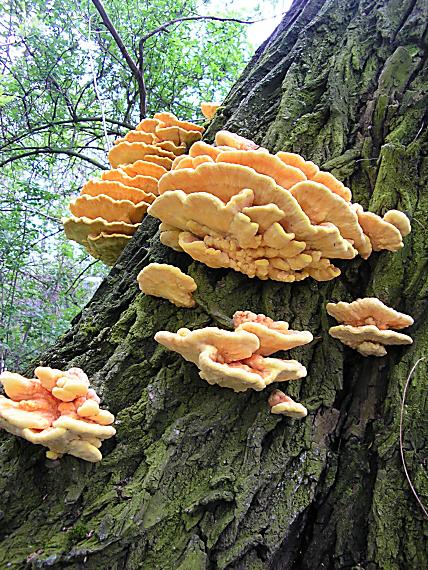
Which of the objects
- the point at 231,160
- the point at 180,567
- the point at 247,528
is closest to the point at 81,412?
the point at 180,567

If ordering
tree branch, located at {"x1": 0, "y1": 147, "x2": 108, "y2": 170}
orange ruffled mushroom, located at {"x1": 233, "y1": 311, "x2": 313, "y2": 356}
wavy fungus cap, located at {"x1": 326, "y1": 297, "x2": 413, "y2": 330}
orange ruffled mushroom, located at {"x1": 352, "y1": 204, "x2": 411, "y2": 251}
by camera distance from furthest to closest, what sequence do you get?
tree branch, located at {"x1": 0, "y1": 147, "x2": 108, "y2": 170}, orange ruffled mushroom, located at {"x1": 352, "y1": 204, "x2": 411, "y2": 251}, wavy fungus cap, located at {"x1": 326, "y1": 297, "x2": 413, "y2": 330}, orange ruffled mushroom, located at {"x1": 233, "y1": 311, "x2": 313, "y2": 356}

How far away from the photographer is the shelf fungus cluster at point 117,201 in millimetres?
2723

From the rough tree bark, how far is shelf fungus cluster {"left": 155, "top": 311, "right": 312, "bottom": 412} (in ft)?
1.16

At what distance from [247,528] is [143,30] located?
9.01 meters

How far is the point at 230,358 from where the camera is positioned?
169 centimetres

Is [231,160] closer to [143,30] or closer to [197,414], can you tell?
[197,414]

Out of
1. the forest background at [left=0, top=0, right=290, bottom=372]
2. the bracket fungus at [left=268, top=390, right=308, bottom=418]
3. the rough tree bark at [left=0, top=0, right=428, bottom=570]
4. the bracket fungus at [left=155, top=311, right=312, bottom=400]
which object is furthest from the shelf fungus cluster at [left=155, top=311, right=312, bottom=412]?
the forest background at [left=0, top=0, right=290, bottom=372]

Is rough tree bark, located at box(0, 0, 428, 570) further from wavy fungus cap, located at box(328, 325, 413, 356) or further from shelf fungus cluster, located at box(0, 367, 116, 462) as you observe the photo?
shelf fungus cluster, located at box(0, 367, 116, 462)

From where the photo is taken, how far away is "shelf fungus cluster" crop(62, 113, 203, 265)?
8.93ft

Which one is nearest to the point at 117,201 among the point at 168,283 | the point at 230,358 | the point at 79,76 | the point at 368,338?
the point at 168,283

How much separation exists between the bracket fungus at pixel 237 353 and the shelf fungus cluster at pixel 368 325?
1.32ft

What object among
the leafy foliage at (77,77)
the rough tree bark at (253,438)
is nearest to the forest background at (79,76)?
the leafy foliage at (77,77)

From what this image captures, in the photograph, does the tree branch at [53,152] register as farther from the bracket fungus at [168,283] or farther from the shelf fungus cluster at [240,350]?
the shelf fungus cluster at [240,350]

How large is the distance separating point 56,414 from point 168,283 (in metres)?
0.79
